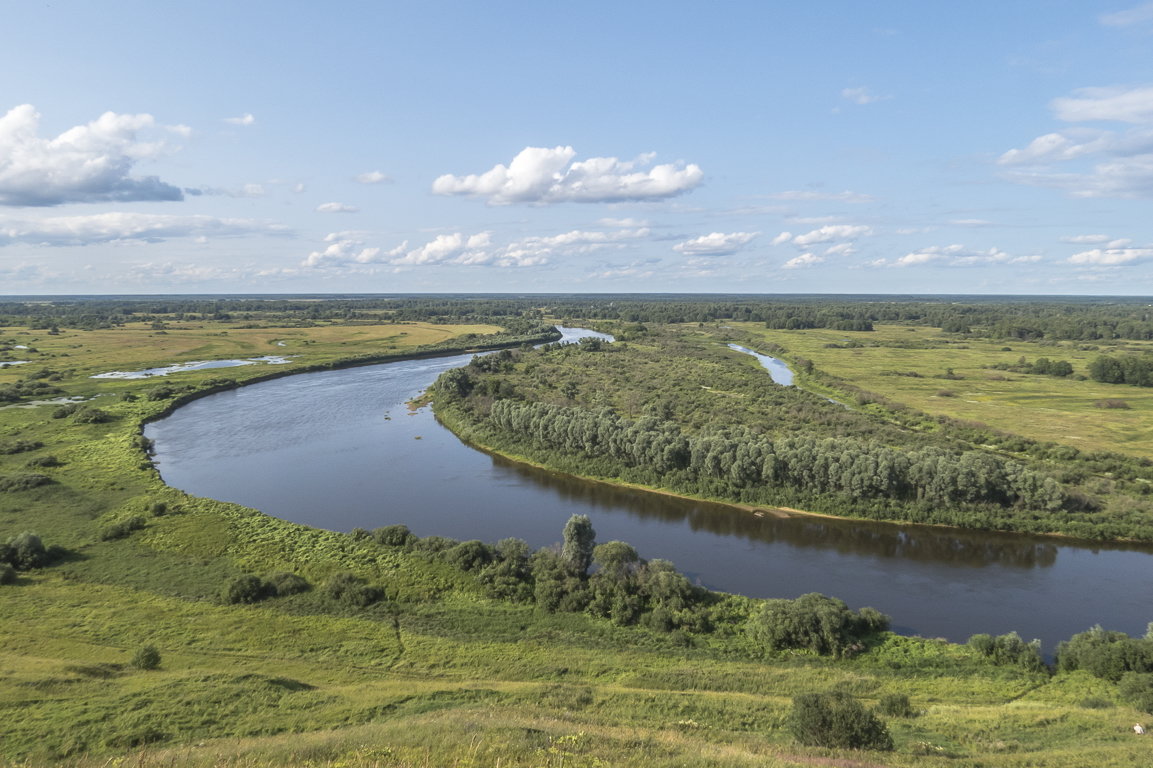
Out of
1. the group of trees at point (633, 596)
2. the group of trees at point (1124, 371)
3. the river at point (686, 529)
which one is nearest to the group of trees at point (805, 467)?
the river at point (686, 529)

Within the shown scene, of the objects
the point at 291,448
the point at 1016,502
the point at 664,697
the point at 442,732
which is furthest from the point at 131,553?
the point at 1016,502

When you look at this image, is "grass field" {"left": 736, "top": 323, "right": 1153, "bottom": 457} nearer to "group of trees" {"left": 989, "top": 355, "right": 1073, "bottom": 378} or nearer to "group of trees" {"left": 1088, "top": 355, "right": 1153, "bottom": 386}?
"group of trees" {"left": 1088, "top": 355, "right": 1153, "bottom": 386}

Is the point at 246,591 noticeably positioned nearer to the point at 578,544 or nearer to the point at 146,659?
the point at 146,659

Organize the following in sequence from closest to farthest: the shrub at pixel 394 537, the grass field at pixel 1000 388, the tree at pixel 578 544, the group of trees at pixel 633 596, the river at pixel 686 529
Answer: the group of trees at pixel 633 596
the river at pixel 686 529
the tree at pixel 578 544
the shrub at pixel 394 537
the grass field at pixel 1000 388

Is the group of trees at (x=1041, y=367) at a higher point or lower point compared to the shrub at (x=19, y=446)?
higher

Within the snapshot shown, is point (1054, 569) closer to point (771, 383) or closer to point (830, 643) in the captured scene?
point (830, 643)

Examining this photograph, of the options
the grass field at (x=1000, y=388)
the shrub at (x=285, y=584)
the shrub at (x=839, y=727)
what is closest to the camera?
the shrub at (x=839, y=727)

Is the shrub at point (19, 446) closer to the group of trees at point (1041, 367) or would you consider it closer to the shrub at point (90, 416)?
the shrub at point (90, 416)
